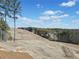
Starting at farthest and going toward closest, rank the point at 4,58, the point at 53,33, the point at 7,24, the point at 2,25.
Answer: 1. the point at 53,33
2. the point at 7,24
3. the point at 2,25
4. the point at 4,58

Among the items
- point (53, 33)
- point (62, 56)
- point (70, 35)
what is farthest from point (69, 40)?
point (62, 56)

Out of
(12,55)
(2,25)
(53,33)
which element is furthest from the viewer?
(53,33)

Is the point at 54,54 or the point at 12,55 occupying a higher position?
the point at 12,55

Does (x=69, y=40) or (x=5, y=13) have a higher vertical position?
(x=5, y=13)

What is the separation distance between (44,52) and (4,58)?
30.3 feet

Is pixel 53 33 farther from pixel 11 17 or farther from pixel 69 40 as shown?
pixel 11 17

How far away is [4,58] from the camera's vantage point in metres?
9.14

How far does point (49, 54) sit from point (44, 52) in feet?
2.06

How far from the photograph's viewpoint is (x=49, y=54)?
17672 millimetres

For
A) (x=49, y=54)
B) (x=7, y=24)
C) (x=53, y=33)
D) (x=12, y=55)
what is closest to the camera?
(x=12, y=55)

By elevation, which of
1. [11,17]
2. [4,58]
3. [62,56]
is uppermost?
[11,17]

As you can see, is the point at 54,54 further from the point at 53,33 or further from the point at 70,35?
the point at 53,33

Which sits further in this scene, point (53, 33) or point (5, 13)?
point (53, 33)

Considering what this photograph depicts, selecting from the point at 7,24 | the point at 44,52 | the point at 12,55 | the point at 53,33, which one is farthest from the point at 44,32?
the point at 12,55
